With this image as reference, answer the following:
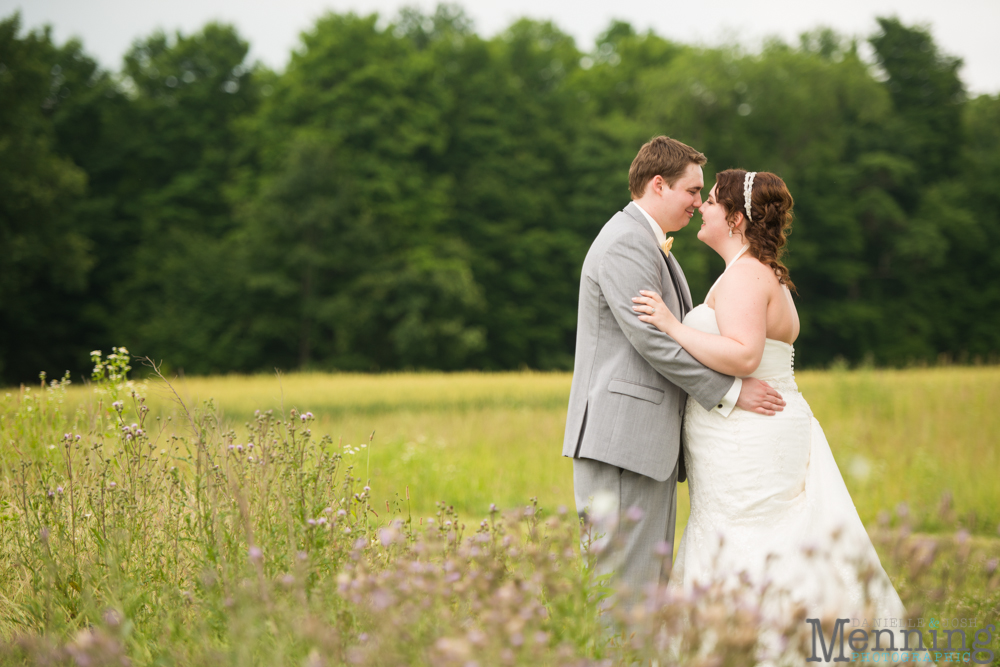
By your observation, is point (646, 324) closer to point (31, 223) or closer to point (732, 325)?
point (732, 325)

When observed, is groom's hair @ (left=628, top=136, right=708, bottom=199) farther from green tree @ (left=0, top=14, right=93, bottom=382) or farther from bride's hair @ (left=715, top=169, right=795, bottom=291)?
green tree @ (left=0, top=14, right=93, bottom=382)

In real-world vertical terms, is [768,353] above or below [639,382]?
above

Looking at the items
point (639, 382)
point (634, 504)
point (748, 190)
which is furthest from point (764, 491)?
point (748, 190)

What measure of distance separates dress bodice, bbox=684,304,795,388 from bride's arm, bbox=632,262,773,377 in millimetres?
90

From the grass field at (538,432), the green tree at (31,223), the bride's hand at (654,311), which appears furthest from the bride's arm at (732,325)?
the green tree at (31,223)

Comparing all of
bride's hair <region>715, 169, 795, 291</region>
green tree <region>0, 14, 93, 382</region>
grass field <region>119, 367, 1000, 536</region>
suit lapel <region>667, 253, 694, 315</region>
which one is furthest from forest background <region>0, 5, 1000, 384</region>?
bride's hair <region>715, 169, 795, 291</region>

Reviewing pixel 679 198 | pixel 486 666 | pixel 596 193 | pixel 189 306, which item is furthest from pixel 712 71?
pixel 486 666

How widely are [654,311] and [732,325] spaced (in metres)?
0.37

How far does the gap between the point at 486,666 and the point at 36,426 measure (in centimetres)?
408

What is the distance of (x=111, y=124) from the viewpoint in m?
30.9

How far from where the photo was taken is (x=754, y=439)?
3576 millimetres

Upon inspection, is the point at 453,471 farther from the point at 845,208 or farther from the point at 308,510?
the point at 845,208

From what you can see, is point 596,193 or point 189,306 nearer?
point 189,306

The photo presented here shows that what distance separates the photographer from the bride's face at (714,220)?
12.4 ft
